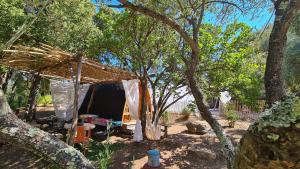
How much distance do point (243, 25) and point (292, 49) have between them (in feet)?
26.2

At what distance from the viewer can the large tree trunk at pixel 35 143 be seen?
59.6 inches

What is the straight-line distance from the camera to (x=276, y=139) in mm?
909

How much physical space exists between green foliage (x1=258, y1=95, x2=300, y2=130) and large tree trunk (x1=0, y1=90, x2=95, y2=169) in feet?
3.33

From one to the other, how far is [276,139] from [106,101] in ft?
38.9

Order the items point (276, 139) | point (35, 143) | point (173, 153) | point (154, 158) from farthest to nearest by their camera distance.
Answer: point (173, 153)
point (154, 158)
point (35, 143)
point (276, 139)

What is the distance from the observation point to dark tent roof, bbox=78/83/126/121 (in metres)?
11.9

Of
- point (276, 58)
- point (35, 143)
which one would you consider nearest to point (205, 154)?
point (276, 58)

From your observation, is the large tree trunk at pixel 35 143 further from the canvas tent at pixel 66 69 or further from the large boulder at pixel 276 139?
the canvas tent at pixel 66 69

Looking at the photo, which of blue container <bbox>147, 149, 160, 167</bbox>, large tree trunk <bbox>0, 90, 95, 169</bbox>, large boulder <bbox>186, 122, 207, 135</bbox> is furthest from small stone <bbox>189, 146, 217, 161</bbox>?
large tree trunk <bbox>0, 90, 95, 169</bbox>

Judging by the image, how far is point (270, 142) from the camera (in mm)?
922

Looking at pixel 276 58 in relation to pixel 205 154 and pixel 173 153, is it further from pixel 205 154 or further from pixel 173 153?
pixel 173 153

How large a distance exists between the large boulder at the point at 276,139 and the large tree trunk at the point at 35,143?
3.11 ft

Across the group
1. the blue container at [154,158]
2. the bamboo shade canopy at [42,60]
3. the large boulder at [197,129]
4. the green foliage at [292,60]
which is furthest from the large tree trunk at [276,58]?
the green foliage at [292,60]

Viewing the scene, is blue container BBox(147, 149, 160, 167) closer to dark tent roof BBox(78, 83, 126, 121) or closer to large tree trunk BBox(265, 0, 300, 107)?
large tree trunk BBox(265, 0, 300, 107)
